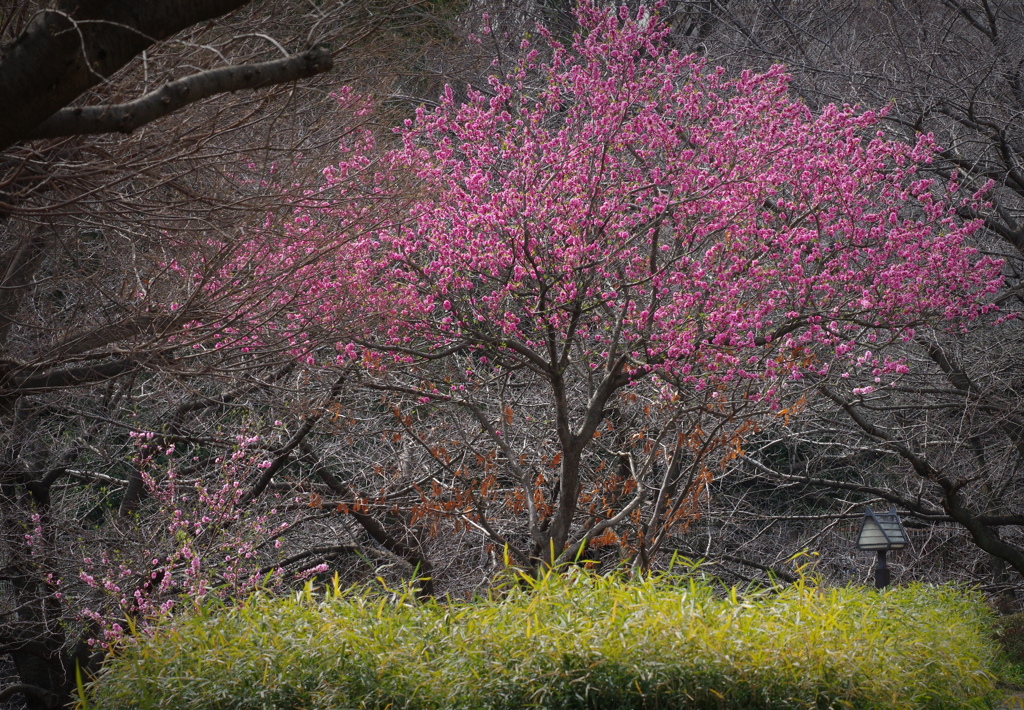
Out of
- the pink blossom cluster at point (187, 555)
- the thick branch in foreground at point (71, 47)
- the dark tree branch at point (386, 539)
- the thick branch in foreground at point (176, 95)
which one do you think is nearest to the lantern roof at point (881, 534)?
the dark tree branch at point (386, 539)

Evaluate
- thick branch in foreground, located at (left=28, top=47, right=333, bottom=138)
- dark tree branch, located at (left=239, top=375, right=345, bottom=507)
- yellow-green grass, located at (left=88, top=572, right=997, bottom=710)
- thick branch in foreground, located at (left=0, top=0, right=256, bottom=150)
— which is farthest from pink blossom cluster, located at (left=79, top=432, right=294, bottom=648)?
thick branch in foreground, located at (left=0, top=0, right=256, bottom=150)

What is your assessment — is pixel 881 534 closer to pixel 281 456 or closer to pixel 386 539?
pixel 386 539

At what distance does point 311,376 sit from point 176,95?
5359 mm

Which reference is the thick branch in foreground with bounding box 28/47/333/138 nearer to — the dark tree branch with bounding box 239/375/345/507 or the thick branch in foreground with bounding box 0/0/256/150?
the thick branch in foreground with bounding box 0/0/256/150

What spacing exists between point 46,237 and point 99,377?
1.02 metres

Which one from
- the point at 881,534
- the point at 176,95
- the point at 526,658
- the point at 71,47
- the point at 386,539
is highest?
the point at 71,47

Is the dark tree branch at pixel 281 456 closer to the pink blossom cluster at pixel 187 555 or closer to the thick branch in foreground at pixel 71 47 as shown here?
the pink blossom cluster at pixel 187 555

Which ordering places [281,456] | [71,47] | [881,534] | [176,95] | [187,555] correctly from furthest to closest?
[281,456] → [881,534] → [187,555] → [176,95] → [71,47]

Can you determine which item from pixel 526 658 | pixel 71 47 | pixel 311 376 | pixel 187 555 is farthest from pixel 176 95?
pixel 311 376

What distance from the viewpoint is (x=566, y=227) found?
22.3ft

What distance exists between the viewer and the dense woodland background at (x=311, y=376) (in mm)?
5059

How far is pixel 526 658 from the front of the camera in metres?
4.46

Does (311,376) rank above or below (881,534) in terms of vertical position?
above

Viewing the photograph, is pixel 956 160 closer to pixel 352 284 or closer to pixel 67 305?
pixel 352 284
